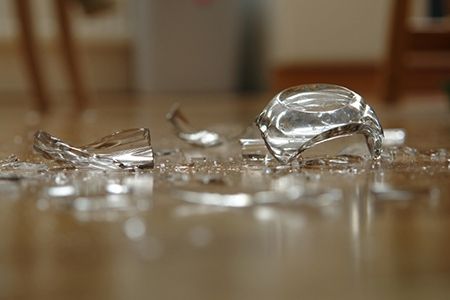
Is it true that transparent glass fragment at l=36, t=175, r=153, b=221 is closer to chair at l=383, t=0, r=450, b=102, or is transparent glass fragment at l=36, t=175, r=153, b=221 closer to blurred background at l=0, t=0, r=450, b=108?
chair at l=383, t=0, r=450, b=102

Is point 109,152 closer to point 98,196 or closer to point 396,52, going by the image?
point 98,196

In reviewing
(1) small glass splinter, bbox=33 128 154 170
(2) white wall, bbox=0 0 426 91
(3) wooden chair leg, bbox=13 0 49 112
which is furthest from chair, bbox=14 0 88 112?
(1) small glass splinter, bbox=33 128 154 170

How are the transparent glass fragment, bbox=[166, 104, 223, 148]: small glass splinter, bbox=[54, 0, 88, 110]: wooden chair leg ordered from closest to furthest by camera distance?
the transparent glass fragment, bbox=[166, 104, 223, 148]: small glass splinter, bbox=[54, 0, 88, 110]: wooden chair leg

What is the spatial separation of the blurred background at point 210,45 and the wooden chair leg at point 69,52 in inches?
33.1

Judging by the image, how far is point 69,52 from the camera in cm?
228

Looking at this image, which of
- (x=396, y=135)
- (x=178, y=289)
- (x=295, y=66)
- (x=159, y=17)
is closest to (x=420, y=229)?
(x=178, y=289)

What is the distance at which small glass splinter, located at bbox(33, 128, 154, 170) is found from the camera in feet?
2.04

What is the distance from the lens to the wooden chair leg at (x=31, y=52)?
203cm

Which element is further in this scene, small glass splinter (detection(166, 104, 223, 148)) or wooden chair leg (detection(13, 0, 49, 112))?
wooden chair leg (detection(13, 0, 49, 112))

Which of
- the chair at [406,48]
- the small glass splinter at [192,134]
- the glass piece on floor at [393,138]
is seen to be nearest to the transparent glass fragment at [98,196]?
the small glass splinter at [192,134]

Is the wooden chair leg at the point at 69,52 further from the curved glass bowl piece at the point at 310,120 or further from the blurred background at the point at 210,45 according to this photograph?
the curved glass bowl piece at the point at 310,120

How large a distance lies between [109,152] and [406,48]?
1514 millimetres

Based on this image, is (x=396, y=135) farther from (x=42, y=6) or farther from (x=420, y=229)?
(x=42, y=6)

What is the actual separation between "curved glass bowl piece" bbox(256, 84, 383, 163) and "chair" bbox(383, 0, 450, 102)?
136cm
